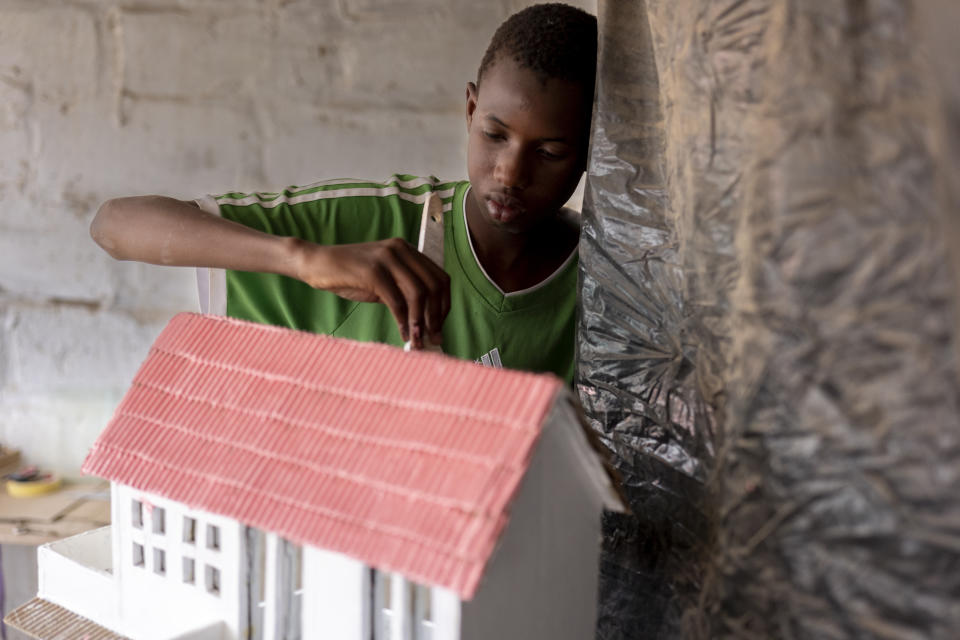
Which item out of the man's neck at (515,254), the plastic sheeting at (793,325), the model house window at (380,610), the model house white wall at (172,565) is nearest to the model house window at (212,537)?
the model house white wall at (172,565)

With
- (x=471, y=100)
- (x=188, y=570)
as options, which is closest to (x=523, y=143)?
(x=471, y=100)

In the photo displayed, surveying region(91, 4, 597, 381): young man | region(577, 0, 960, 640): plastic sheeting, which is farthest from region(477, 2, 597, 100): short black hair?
region(577, 0, 960, 640): plastic sheeting

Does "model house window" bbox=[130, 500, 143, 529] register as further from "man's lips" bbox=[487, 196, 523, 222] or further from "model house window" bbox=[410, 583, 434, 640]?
"man's lips" bbox=[487, 196, 523, 222]

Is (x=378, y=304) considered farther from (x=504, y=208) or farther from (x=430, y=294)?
(x=430, y=294)

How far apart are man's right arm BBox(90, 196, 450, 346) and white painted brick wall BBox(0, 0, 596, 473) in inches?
32.0

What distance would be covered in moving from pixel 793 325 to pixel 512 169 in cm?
41

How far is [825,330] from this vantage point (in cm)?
46

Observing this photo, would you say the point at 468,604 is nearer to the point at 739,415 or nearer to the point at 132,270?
the point at 739,415

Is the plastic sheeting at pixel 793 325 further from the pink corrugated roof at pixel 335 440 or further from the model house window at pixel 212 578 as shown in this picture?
the model house window at pixel 212 578

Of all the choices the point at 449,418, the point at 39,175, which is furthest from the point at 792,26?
the point at 39,175

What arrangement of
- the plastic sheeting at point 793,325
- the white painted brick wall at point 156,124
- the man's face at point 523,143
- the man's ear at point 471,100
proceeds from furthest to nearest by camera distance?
1. the white painted brick wall at point 156,124
2. the man's ear at point 471,100
3. the man's face at point 523,143
4. the plastic sheeting at point 793,325

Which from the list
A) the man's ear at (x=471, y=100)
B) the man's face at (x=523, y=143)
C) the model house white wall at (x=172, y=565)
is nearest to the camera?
the model house white wall at (x=172, y=565)

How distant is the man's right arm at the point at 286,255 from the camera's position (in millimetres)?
667

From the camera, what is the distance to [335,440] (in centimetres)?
56
